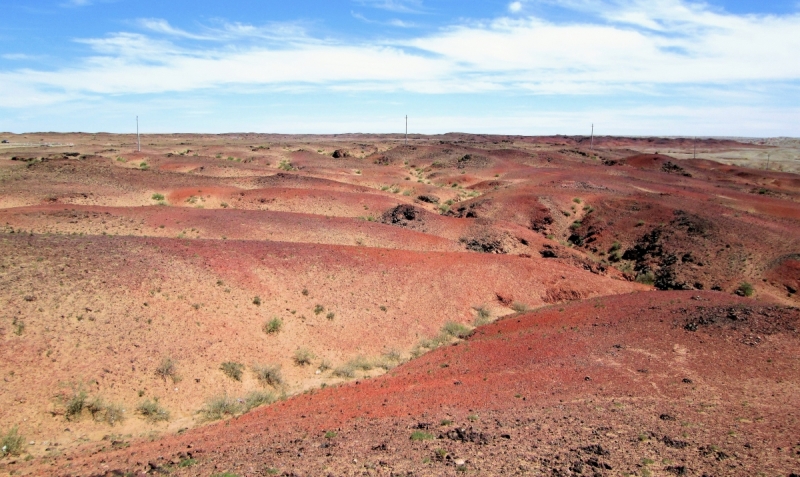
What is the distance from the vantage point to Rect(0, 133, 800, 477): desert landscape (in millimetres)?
9422

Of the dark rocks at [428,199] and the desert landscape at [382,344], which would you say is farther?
the dark rocks at [428,199]

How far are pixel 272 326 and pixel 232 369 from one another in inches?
106

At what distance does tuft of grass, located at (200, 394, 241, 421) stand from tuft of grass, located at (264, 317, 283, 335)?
403 centimetres

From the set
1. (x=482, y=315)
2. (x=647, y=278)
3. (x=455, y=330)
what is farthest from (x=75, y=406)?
(x=647, y=278)

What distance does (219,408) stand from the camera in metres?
13.5

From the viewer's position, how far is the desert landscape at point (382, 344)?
30.9 feet

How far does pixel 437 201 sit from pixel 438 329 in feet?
82.1

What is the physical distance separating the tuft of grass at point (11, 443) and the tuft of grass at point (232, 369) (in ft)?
16.8

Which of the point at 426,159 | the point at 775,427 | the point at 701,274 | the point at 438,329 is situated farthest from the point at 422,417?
the point at 426,159

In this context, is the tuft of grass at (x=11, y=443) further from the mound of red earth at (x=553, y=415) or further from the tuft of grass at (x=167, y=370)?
the tuft of grass at (x=167, y=370)

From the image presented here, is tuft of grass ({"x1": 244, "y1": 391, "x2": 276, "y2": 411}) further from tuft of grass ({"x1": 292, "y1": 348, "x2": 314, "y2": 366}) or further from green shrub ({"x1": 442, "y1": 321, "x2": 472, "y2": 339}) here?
green shrub ({"x1": 442, "y1": 321, "x2": 472, "y2": 339})

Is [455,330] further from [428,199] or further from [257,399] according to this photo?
[428,199]

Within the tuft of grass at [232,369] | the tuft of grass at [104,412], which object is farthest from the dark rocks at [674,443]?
the tuft of grass at [104,412]

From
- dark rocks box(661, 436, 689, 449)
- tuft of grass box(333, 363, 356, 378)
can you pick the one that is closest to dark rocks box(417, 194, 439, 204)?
tuft of grass box(333, 363, 356, 378)
